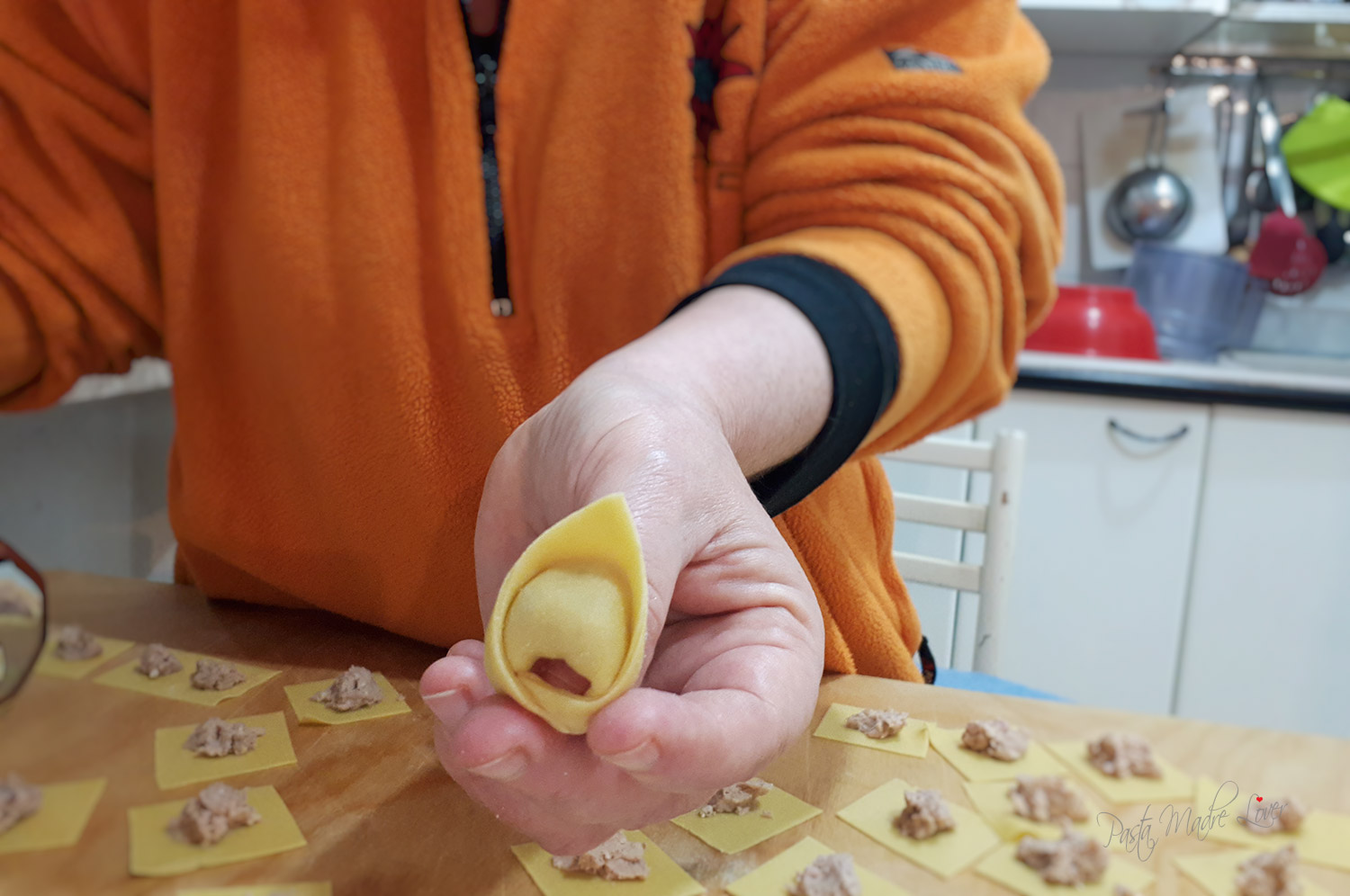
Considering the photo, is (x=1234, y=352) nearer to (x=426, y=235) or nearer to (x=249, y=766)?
(x=426, y=235)

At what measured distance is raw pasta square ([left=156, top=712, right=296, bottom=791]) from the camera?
203 mm

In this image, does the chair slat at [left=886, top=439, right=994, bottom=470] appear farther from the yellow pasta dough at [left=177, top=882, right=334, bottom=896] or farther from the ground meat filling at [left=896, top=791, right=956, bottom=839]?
the yellow pasta dough at [left=177, top=882, right=334, bottom=896]

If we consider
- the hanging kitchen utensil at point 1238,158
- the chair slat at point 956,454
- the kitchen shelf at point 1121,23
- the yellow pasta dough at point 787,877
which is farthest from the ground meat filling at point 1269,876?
the hanging kitchen utensil at point 1238,158

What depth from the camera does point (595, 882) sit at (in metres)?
0.26

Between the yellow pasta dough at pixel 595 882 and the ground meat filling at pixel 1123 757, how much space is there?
0.53 ft

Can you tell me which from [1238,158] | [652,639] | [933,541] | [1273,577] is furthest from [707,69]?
[1238,158]

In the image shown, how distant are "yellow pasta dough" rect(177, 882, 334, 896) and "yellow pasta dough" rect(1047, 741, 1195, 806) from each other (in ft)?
0.81

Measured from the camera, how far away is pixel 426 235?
15.2 inches

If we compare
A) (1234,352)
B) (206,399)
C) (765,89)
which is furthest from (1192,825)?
(1234,352)

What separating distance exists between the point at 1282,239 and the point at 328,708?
1390 mm

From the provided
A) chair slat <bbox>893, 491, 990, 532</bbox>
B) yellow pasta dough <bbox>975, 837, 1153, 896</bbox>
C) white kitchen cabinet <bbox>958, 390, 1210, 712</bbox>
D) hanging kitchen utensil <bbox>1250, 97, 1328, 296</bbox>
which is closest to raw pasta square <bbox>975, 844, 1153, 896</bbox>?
yellow pasta dough <bbox>975, 837, 1153, 896</bbox>

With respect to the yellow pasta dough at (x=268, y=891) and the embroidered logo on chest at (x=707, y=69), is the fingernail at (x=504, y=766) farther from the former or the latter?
the embroidered logo on chest at (x=707, y=69)

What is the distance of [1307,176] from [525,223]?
1.27 meters

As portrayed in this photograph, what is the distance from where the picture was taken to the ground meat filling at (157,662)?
0.69 feet
